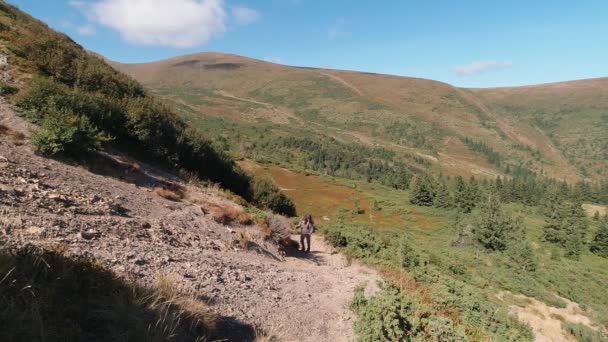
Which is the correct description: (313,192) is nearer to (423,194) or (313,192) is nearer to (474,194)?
(423,194)

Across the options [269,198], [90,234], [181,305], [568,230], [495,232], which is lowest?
[568,230]

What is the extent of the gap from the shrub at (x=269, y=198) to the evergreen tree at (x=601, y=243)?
54.8 meters

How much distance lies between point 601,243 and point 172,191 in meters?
64.8

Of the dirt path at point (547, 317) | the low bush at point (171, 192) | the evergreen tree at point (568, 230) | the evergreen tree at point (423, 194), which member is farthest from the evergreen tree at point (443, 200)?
the low bush at point (171, 192)

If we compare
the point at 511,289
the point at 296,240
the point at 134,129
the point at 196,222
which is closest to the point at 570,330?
the point at 511,289

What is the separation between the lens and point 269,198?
1967cm

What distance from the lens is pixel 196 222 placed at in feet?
32.2

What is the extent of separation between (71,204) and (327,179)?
68960 mm

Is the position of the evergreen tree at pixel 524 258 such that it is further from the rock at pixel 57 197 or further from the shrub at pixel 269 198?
the rock at pixel 57 197

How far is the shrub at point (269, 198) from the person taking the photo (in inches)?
749

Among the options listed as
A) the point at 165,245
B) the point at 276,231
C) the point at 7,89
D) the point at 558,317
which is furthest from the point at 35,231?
the point at 558,317

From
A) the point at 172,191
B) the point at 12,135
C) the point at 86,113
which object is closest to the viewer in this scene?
the point at 12,135

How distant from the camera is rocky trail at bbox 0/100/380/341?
4.96 m

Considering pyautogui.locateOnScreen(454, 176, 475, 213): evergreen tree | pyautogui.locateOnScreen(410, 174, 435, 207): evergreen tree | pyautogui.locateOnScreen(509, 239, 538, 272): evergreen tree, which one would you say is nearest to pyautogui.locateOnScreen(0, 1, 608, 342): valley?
pyautogui.locateOnScreen(509, 239, 538, 272): evergreen tree
